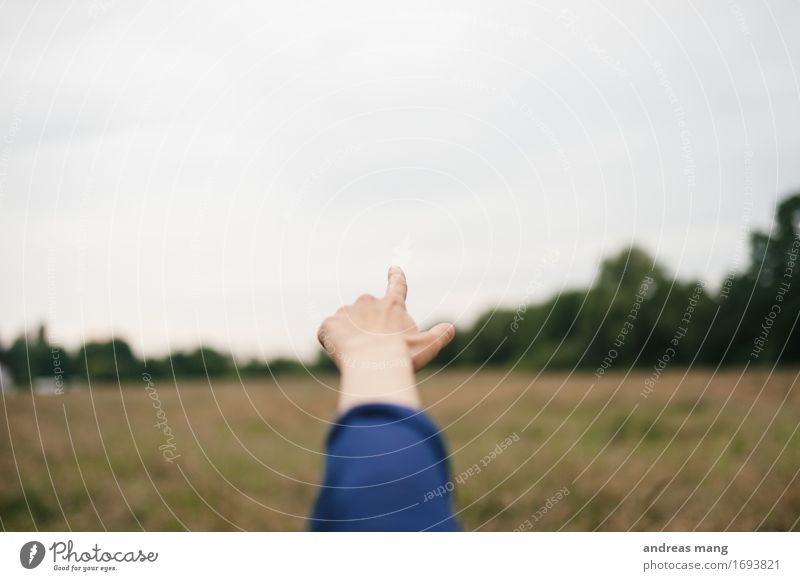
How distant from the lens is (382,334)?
0.80 m

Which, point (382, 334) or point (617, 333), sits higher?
point (382, 334)

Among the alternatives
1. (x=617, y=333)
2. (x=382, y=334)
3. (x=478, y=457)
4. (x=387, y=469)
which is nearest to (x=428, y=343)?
(x=382, y=334)

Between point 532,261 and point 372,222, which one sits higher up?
point 372,222

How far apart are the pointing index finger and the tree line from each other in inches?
52.7

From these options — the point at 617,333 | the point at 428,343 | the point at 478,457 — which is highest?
the point at 428,343

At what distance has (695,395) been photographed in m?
4.56

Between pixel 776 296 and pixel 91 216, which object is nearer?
pixel 91 216

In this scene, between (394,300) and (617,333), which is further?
(617,333)

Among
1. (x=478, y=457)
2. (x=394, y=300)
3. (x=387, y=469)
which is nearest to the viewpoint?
(x=387, y=469)

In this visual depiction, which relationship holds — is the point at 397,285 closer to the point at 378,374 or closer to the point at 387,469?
the point at 378,374

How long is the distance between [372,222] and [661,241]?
35.2 inches

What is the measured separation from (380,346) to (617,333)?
7036 mm
